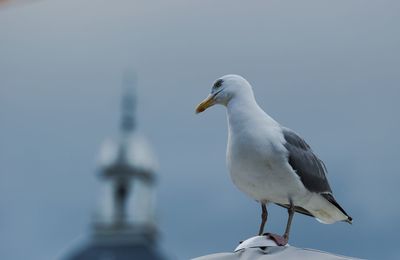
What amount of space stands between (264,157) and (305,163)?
0.56ft

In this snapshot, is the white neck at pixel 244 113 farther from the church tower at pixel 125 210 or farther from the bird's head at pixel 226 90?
the church tower at pixel 125 210

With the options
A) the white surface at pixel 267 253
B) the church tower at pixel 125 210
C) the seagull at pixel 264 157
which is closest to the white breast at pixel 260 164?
the seagull at pixel 264 157

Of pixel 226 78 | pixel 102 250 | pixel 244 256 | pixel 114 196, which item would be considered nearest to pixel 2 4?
pixel 226 78

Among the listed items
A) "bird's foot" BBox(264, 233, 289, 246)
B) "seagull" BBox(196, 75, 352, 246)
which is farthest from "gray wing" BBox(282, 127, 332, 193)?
"bird's foot" BBox(264, 233, 289, 246)

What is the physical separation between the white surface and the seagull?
0.16 metres

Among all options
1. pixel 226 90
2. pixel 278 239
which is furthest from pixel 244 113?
pixel 278 239

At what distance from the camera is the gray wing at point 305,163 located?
235 centimetres

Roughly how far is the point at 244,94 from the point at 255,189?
0.19 meters

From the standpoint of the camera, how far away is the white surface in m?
1.93

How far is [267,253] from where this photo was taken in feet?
6.46

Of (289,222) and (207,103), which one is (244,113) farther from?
(289,222)

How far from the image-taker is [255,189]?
2.27 meters

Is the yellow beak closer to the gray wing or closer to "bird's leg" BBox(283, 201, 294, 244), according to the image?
the gray wing

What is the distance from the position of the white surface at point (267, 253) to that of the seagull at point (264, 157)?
0.16 m
